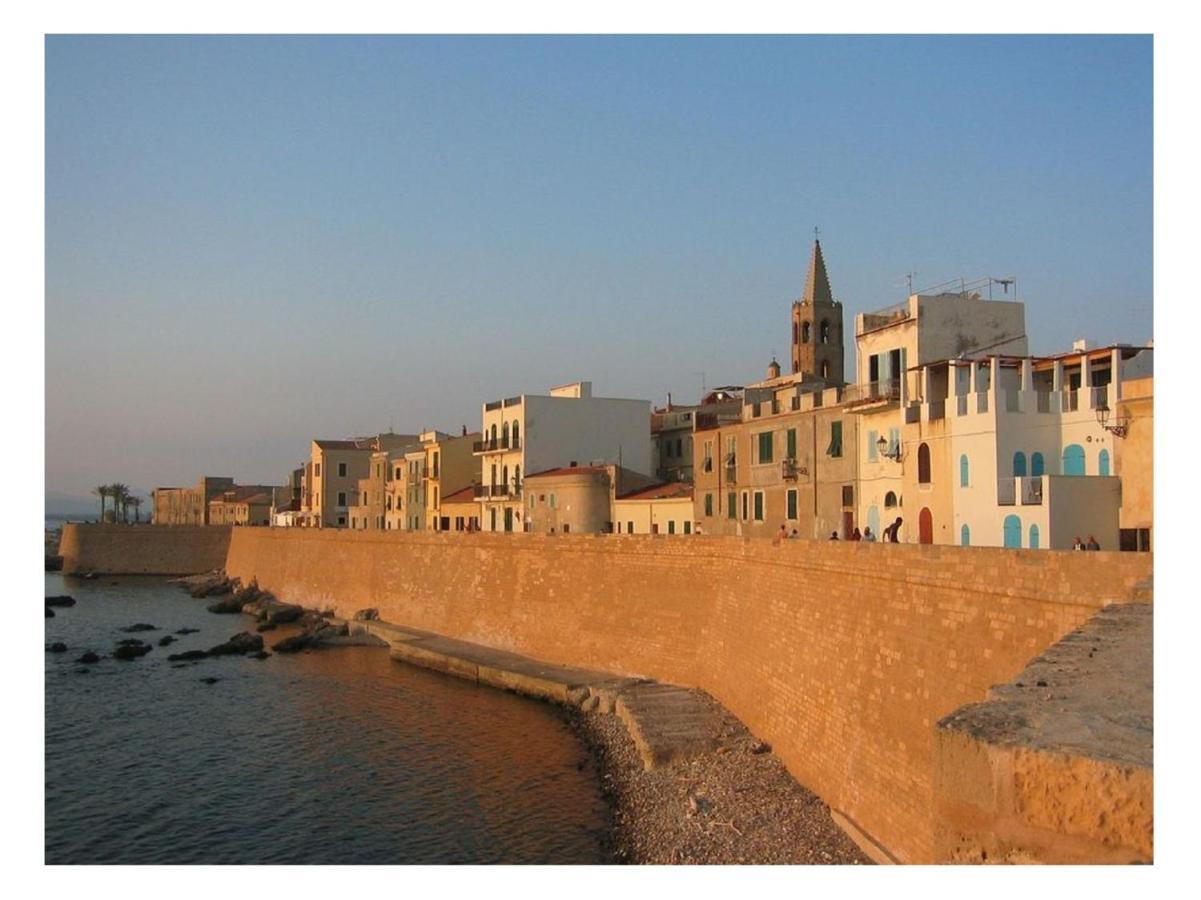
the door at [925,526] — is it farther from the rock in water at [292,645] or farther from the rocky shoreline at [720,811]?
the rock in water at [292,645]

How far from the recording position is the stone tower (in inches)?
1937

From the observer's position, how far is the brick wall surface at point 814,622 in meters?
12.6

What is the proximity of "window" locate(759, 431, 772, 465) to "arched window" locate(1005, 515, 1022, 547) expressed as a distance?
11322 millimetres

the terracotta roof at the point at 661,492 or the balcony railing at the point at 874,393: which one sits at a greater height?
the balcony railing at the point at 874,393

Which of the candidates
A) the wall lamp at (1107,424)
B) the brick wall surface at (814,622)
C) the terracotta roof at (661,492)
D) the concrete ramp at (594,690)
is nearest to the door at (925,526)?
the brick wall surface at (814,622)

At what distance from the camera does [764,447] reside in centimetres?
3130

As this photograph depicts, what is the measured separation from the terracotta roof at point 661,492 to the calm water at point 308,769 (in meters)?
10.7

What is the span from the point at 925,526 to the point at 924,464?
138 centimetres

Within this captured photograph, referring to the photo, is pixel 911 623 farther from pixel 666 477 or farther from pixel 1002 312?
pixel 666 477

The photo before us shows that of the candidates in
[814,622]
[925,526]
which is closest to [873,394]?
[925,526]

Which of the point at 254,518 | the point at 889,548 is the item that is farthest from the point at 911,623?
the point at 254,518

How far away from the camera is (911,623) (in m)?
14.6

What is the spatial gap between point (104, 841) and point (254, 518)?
239ft

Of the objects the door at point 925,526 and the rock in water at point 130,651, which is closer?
the door at point 925,526
